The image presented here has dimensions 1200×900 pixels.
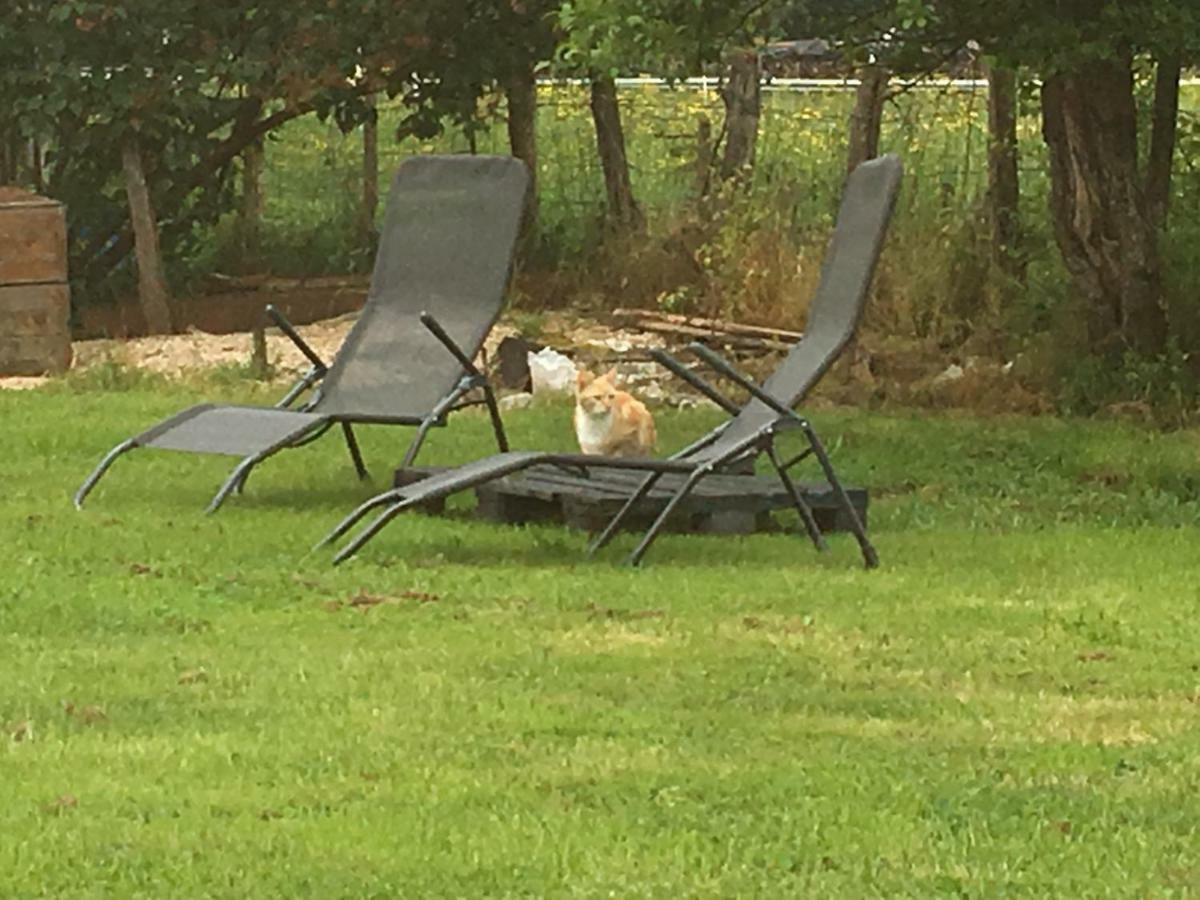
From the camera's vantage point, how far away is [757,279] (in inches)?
595

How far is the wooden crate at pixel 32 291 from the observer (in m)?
14.1

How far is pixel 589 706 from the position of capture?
19.2 feet

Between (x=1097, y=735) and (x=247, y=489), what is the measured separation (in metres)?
4.90

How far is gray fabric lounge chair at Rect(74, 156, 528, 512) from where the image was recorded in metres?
9.40

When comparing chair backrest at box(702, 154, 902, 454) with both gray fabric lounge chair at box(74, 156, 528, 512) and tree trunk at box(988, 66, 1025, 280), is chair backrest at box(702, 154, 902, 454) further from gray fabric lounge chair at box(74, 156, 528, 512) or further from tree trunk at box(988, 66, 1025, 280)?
tree trunk at box(988, 66, 1025, 280)

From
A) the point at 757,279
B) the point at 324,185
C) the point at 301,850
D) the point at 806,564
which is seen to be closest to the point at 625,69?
the point at 806,564

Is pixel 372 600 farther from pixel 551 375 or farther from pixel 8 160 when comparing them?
pixel 8 160

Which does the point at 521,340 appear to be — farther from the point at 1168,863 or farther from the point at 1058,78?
the point at 1168,863

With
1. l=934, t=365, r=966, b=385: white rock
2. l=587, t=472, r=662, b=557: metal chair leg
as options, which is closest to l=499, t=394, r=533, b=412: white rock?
l=934, t=365, r=966, b=385: white rock

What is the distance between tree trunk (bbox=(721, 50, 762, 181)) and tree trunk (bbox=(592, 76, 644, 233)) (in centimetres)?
66

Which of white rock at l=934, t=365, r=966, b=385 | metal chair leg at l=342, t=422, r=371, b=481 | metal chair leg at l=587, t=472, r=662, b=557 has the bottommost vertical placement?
white rock at l=934, t=365, r=966, b=385

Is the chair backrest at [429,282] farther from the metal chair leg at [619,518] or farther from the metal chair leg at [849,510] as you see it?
the metal chair leg at [849,510]

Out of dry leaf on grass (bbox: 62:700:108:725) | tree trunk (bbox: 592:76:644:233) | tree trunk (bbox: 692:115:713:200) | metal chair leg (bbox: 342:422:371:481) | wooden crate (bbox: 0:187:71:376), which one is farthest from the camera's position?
tree trunk (bbox: 592:76:644:233)

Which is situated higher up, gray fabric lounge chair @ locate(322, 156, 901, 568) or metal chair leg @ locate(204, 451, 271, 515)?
gray fabric lounge chair @ locate(322, 156, 901, 568)
